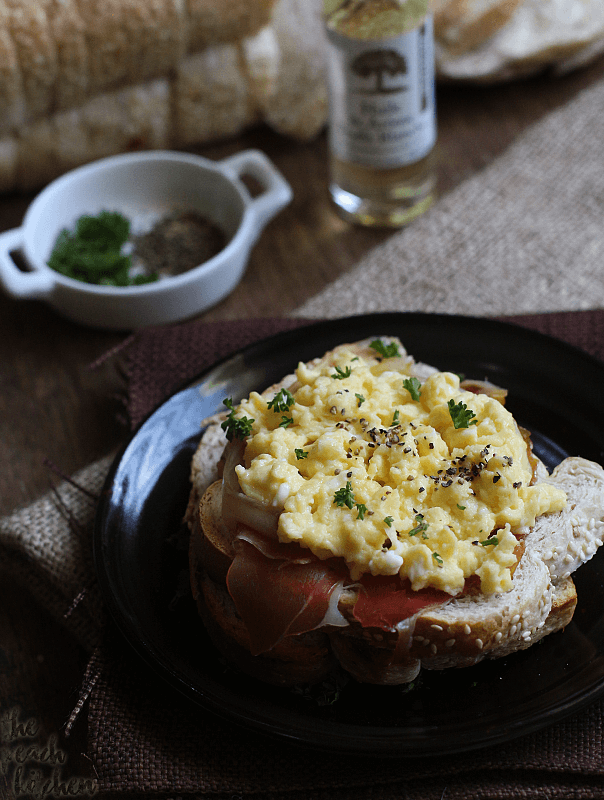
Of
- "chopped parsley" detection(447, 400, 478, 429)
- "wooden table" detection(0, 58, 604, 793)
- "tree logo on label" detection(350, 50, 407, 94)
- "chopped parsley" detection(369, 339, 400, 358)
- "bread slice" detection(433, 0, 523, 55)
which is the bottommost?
"wooden table" detection(0, 58, 604, 793)

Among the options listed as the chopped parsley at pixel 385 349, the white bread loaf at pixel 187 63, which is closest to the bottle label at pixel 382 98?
the white bread loaf at pixel 187 63

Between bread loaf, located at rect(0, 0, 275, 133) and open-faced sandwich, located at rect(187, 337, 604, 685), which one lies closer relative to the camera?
open-faced sandwich, located at rect(187, 337, 604, 685)

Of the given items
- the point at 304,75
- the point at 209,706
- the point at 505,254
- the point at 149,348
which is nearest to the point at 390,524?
the point at 209,706

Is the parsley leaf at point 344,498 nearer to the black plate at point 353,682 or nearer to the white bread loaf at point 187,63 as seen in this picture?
the black plate at point 353,682

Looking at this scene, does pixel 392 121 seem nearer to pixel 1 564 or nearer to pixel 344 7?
pixel 344 7

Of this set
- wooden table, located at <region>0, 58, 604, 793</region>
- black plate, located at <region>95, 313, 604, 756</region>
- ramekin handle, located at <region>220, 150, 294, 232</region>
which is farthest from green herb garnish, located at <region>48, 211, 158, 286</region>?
black plate, located at <region>95, 313, 604, 756</region>

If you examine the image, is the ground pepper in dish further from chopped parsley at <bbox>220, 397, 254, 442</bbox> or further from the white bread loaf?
chopped parsley at <bbox>220, 397, 254, 442</bbox>
